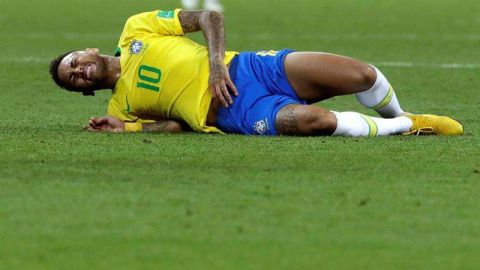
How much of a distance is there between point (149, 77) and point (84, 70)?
1.42ft

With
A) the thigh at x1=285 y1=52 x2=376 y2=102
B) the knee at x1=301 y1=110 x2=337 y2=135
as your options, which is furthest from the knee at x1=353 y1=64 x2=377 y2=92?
the knee at x1=301 y1=110 x2=337 y2=135

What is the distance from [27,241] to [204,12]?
3.75 meters

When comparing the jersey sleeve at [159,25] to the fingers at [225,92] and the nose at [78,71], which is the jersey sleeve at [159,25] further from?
the fingers at [225,92]

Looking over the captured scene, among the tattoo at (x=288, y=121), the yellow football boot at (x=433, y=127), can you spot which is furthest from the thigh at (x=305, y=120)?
the yellow football boot at (x=433, y=127)

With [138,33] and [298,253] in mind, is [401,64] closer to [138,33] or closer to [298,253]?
[138,33]

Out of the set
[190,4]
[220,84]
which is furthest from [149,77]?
[190,4]

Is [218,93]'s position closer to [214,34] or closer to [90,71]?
[214,34]

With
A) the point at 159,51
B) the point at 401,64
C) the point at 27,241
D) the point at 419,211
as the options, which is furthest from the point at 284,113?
the point at 401,64

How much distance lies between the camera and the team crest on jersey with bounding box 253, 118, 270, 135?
344 inches

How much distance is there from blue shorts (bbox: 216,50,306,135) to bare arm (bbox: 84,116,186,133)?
29 centimetres

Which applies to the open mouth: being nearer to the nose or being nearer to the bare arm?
the nose

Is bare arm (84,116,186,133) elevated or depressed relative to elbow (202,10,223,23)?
depressed

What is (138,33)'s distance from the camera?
9.20m

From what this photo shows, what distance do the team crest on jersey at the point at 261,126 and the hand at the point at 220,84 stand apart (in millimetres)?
211
